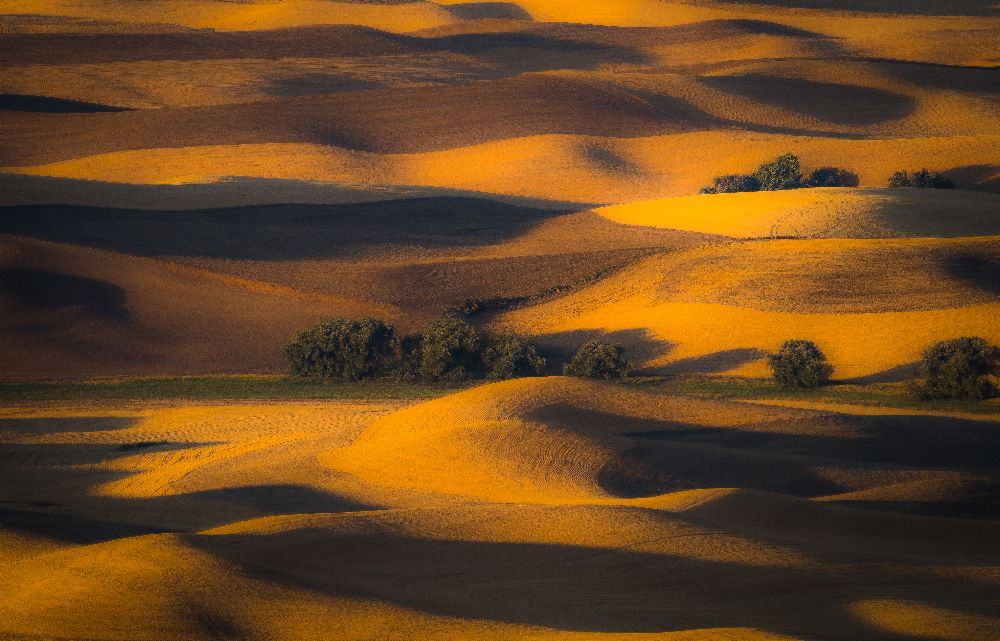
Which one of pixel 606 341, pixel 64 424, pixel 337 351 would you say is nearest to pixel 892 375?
pixel 606 341

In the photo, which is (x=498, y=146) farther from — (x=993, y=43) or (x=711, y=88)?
(x=993, y=43)

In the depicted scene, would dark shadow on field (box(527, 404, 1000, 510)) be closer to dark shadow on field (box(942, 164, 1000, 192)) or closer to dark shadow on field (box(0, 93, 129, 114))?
dark shadow on field (box(942, 164, 1000, 192))

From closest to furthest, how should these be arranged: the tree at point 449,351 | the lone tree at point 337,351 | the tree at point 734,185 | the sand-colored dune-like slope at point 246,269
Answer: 1. the tree at point 449,351
2. the lone tree at point 337,351
3. the sand-colored dune-like slope at point 246,269
4. the tree at point 734,185

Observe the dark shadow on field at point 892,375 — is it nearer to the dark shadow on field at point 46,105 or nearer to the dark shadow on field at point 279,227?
the dark shadow on field at point 279,227

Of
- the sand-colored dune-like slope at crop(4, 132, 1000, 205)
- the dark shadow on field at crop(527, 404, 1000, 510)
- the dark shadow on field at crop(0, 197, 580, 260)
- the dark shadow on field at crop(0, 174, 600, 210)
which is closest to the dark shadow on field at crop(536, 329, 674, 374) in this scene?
the dark shadow on field at crop(527, 404, 1000, 510)

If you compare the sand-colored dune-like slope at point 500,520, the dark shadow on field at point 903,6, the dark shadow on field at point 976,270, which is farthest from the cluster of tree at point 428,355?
the dark shadow on field at point 903,6
